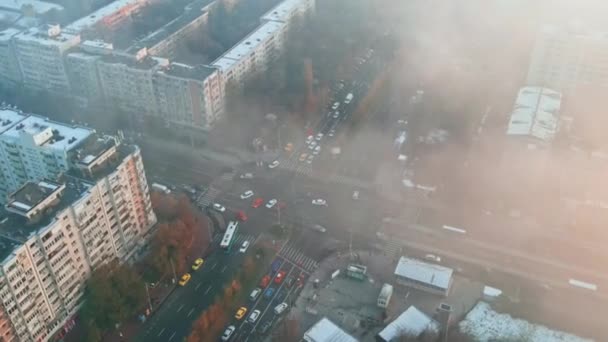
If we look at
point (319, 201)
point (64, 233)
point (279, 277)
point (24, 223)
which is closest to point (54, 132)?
point (24, 223)

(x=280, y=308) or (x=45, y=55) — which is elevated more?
(x=45, y=55)

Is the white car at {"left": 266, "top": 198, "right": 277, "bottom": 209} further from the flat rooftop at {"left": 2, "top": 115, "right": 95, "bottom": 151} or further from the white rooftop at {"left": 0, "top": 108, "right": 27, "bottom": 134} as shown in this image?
the white rooftop at {"left": 0, "top": 108, "right": 27, "bottom": 134}

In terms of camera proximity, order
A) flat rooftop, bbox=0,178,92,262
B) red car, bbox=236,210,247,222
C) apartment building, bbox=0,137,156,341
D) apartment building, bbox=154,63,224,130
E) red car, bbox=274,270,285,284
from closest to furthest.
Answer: flat rooftop, bbox=0,178,92,262
apartment building, bbox=0,137,156,341
red car, bbox=274,270,285,284
red car, bbox=236,210,247,222
apartment building, bbox=154,63,224,130

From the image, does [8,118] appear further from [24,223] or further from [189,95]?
[189,95]

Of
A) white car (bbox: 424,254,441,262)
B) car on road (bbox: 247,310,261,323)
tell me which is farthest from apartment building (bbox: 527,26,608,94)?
car on road (bbox: 247,310,261,323)

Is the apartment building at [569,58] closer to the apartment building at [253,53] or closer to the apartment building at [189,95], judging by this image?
the apartment building at [253,53]
